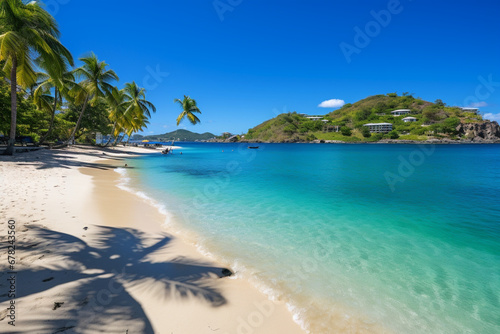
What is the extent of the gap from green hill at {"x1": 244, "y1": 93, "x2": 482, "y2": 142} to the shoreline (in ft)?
467

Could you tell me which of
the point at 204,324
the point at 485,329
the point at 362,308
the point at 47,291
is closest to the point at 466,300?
the point at 485,329

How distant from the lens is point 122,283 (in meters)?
3.89

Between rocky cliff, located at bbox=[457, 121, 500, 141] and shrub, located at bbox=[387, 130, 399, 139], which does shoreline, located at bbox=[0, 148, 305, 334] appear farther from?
rocky cliff, located at bbox=[457, 121, 500, 141]

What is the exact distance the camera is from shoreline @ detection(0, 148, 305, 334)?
10.0ft

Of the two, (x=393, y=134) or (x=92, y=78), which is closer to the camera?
(x=92, y=78)

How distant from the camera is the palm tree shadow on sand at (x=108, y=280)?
2.97 m

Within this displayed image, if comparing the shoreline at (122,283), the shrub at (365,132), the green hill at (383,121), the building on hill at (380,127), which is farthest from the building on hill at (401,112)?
the shoreline at (122,283)

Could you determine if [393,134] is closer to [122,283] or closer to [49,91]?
[49,91]

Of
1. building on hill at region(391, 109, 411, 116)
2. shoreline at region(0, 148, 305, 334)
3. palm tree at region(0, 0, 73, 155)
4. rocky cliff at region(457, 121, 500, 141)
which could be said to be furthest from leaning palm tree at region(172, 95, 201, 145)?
building on hill at region(391, 109, 411, 116)

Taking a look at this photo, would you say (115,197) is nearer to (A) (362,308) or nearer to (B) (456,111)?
(A) (362,308)

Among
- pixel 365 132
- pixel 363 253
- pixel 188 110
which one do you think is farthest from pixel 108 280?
pixel 365 132

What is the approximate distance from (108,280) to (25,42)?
1947 centimetres

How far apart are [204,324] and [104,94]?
3570 centimetres

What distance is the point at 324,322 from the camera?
139 inches
